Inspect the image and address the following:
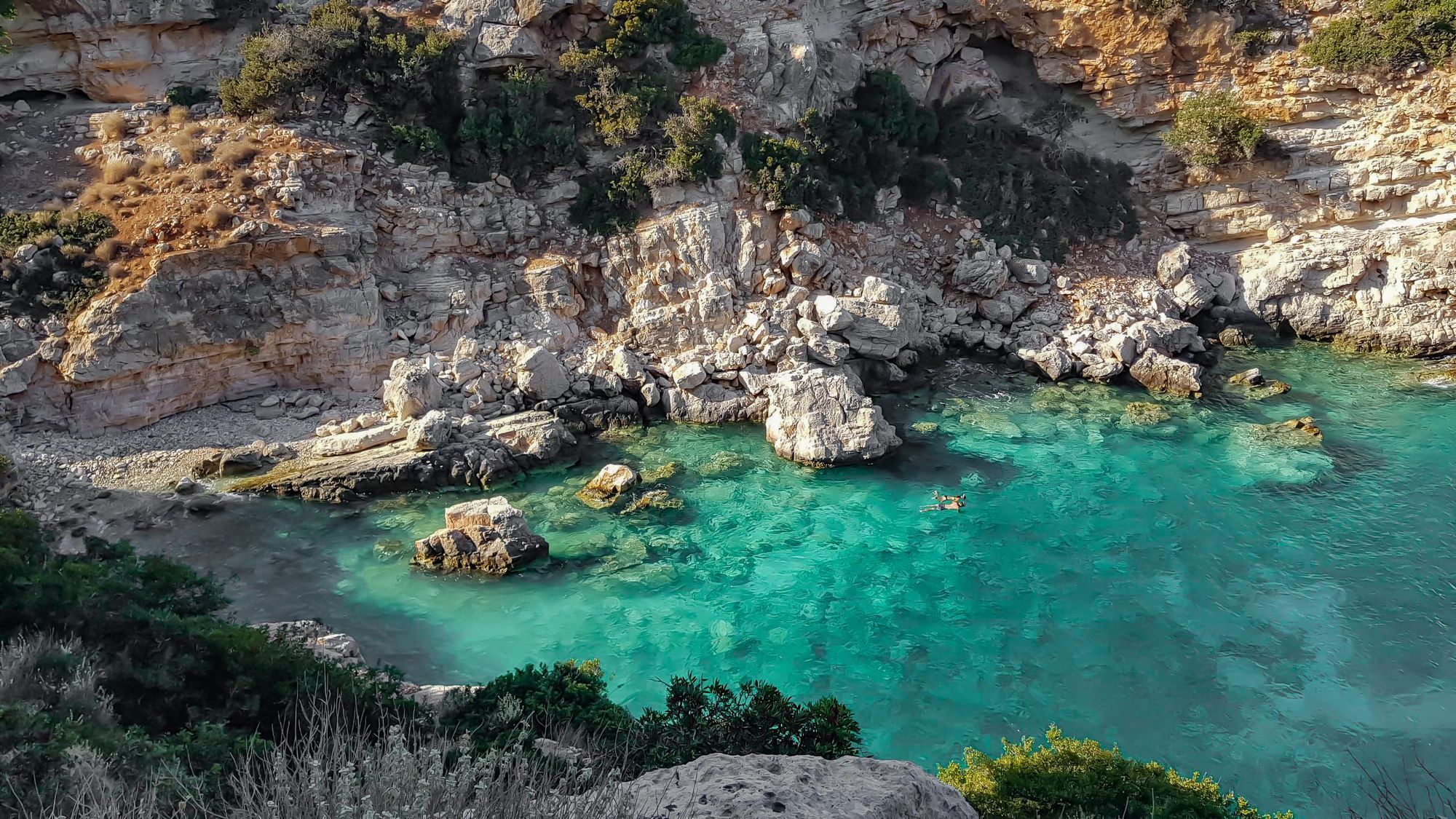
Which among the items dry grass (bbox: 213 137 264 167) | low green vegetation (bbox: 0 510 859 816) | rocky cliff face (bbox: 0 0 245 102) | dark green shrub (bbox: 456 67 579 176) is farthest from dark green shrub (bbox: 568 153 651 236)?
low green vegetation (bbox: 0 510 859 816)

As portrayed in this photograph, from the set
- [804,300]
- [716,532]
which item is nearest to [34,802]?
[716,532]

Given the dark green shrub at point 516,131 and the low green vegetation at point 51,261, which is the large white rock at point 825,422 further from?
the low green vegetation at point 51,261

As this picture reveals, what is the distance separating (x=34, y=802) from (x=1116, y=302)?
86.3ft

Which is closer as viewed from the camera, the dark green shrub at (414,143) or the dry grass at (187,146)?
the dry grass at (187,146)

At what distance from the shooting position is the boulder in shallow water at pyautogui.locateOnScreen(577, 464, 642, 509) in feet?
61.4

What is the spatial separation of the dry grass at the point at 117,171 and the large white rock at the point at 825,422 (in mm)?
16643

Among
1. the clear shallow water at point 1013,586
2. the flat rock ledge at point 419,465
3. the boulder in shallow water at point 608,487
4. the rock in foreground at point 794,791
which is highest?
the rock in foreground at point 794,791

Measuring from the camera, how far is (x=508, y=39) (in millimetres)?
25094

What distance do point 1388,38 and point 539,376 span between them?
84.8ft

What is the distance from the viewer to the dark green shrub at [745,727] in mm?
9195

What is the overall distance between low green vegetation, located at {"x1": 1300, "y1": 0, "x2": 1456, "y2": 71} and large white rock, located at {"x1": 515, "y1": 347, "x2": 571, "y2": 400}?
2406cm

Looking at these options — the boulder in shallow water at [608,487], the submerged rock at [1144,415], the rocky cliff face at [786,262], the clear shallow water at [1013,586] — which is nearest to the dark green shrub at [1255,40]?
the rocky cliff face at [786,262]

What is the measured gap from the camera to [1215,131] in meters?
27.2

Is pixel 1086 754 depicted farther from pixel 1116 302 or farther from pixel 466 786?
pixel 1116 302
